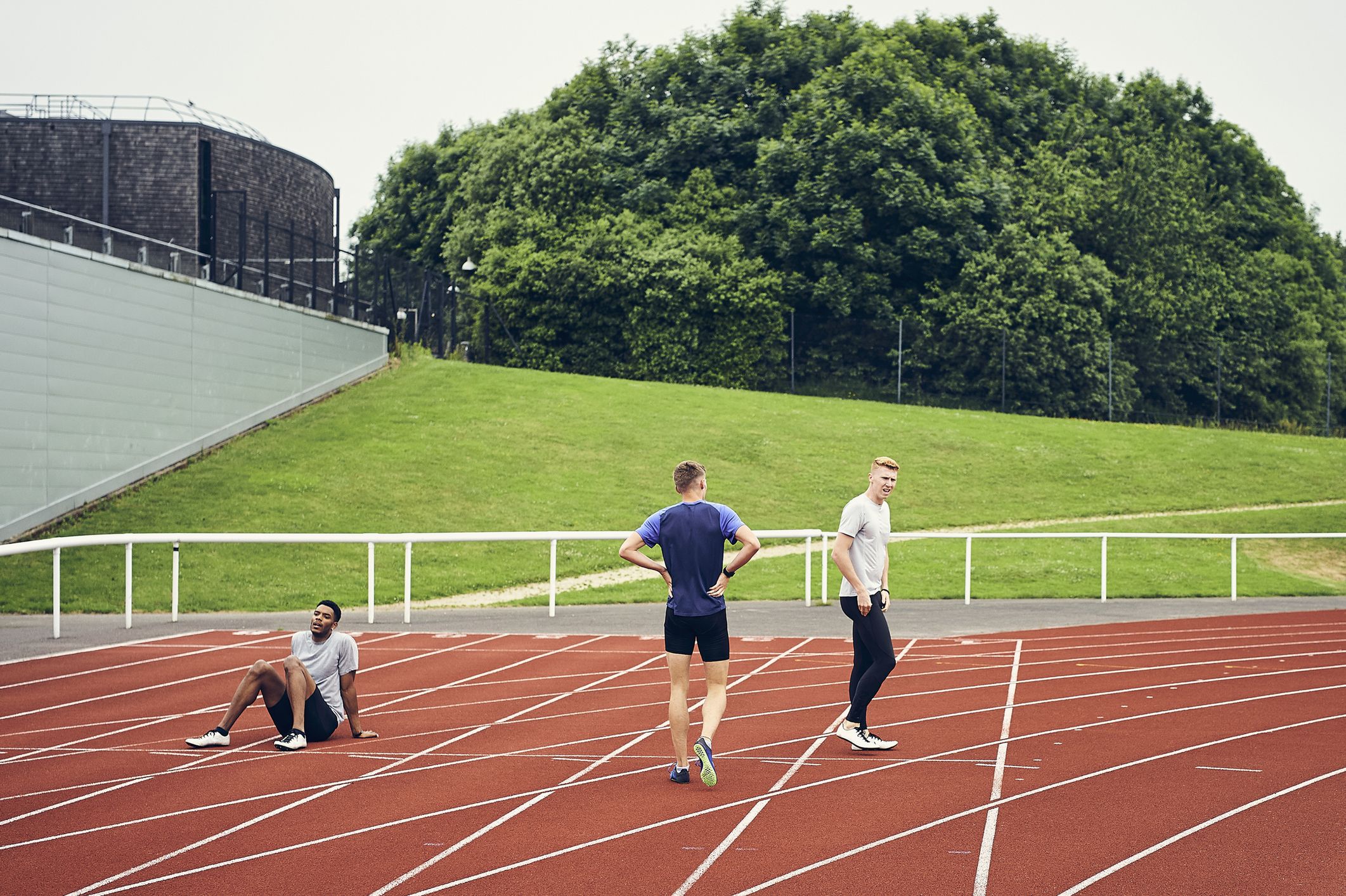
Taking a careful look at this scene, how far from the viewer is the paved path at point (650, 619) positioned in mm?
14430

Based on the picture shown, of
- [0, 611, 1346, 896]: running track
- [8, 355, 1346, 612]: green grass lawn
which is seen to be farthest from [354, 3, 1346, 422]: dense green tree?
[0, 611, 1346, 896]: running track

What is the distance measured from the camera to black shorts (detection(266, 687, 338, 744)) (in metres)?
8.43

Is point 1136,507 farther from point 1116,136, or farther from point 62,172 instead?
point 62,172

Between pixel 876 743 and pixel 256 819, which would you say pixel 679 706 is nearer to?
pixel 876 743

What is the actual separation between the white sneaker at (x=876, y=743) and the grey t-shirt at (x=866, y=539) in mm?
875

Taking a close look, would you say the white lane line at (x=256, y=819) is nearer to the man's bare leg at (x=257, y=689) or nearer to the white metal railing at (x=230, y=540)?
the man's bare leg at (x=257, y=689)

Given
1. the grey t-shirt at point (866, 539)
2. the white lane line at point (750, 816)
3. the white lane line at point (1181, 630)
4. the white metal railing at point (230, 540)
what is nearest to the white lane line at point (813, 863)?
the white lane line at point (750, 816)

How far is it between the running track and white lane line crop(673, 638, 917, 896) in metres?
0.02

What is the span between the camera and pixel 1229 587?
69.9ft

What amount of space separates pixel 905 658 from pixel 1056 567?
1123 centimetres

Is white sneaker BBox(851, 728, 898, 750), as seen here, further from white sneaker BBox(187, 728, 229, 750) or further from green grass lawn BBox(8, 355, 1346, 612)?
green grass lawn BBox(8, 355, 1346, 612)

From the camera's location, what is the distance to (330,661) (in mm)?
8734

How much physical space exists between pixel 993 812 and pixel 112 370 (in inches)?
809

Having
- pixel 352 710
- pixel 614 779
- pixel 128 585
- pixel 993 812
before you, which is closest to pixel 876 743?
pixel 993 812
